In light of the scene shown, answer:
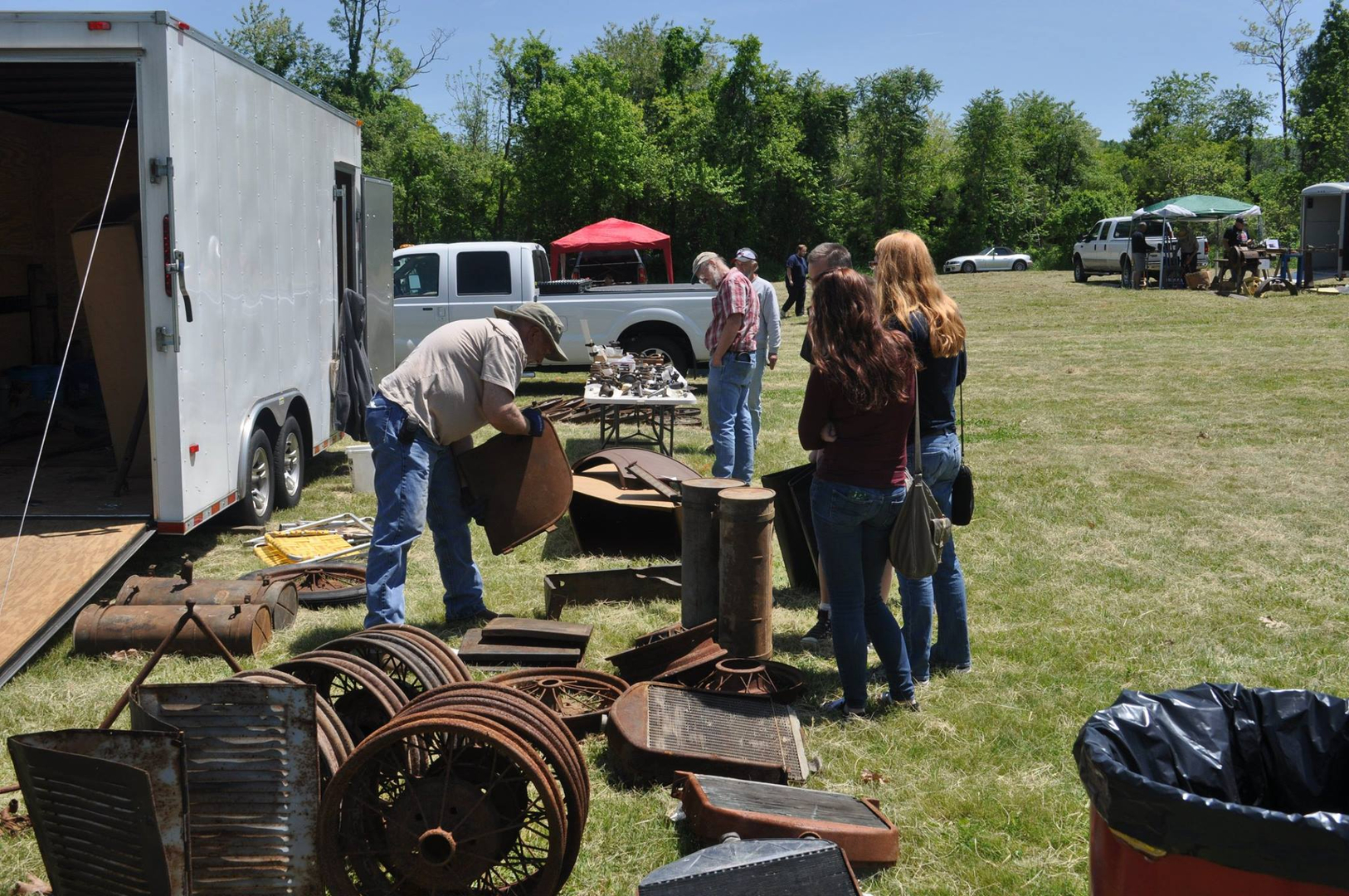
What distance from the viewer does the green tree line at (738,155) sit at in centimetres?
3969

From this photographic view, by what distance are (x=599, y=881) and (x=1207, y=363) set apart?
1610 cm

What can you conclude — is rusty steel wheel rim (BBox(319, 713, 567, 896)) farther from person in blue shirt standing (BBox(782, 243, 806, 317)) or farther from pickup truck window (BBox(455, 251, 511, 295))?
person in blue shirt standing (BBox(782, 243, 806, 317))

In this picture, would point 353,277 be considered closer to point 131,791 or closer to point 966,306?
point 131,791

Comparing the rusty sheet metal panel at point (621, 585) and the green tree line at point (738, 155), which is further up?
the green tree line at point (738, 155)

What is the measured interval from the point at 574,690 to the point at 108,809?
2178 millimetres

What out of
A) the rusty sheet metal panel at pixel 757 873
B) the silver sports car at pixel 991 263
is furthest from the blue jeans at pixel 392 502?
the silver sports car at pixel 991 263

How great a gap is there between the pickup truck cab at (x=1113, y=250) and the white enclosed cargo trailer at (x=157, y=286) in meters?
24.5

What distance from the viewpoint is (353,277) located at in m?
10.3

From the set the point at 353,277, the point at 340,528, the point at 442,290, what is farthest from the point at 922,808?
the point at 442,290

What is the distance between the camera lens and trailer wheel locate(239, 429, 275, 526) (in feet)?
24.6

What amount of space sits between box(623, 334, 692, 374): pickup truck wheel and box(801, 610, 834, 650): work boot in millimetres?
9003

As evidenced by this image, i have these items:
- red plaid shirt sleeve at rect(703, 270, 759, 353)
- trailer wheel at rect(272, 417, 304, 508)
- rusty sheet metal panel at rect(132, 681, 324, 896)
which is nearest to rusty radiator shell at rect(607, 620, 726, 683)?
rusty sheet metal panel at rect(132, 681, 324, 896)

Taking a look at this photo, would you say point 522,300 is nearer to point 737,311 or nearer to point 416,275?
point 416,275

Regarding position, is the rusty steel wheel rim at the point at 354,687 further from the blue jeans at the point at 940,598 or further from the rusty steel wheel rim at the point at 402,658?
the blue jeans at the point at 940,598
